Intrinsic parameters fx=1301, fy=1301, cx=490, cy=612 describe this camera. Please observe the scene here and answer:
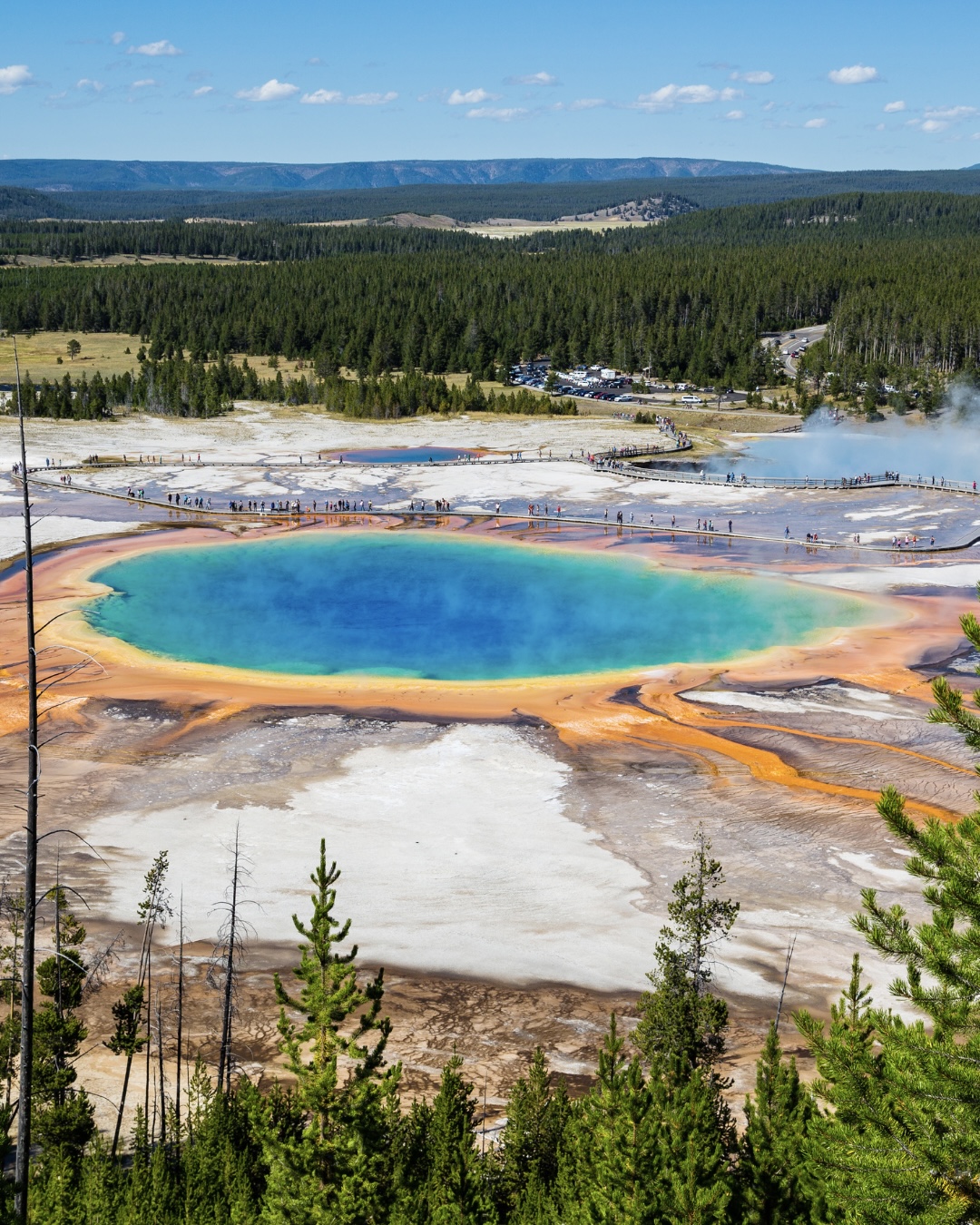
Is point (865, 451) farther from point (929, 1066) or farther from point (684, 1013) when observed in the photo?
point (929, 1066)

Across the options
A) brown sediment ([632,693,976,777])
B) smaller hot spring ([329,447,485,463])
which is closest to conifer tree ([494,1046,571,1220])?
brown sediment ([632,693,976,777])

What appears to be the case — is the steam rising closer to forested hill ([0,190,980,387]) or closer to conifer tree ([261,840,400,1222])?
forested hill ([0,190,980,387])

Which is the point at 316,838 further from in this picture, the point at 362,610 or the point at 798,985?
the point at 362,610

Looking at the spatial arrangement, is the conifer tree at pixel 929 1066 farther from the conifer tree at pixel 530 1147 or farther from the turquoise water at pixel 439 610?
the turquoise water at pixel 439 610

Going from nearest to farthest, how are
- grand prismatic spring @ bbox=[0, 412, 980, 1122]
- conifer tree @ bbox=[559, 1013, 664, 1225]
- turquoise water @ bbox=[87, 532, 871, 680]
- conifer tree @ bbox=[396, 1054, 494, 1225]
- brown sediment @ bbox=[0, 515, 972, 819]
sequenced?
conifer tree @ bbox=[559, 1013, 664, 1225] → conifer tree @ bbox=[396, 1054, 494, 1225] → grand prismatic spring @ bbox=[0, 412, 980, 1122] → brown sediment @ bbox=[0, 515, 972, 819] → turquoise water @ bbox=[87, 532, 871, 680]

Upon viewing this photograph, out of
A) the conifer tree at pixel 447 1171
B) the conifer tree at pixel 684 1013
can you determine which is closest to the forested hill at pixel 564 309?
the conifer tree at pixel 684 1013

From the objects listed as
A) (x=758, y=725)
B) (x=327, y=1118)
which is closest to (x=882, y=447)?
(x=758, y=725)
